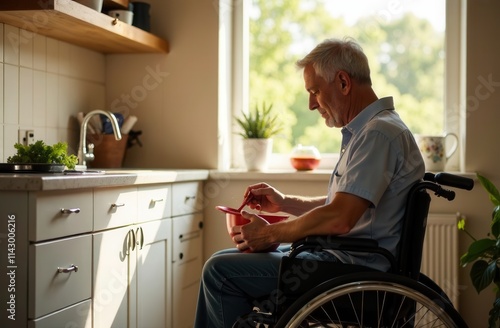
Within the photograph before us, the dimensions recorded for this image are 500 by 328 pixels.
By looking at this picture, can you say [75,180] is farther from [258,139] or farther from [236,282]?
A: [258,139]

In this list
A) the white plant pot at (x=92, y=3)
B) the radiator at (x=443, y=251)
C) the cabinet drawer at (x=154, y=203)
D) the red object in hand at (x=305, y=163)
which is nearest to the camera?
the cabinet drawer at (x=154, y=203)

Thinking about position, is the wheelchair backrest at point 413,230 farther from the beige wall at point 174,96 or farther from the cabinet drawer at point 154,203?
the beige wall at point 174,96

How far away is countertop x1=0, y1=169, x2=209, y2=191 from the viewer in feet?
6.16

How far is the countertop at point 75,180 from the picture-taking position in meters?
1.88

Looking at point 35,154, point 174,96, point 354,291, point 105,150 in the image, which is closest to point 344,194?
point 354,291

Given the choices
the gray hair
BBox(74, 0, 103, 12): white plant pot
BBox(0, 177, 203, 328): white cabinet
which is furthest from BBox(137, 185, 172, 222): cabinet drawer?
the gray hair

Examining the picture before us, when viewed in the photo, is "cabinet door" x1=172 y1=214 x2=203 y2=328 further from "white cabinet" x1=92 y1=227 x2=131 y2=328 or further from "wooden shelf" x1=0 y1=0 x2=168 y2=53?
"wooden shelf" x1=0 y1=0 x2=168 y2=53

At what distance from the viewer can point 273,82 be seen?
4.27 m

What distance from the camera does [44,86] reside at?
2.98 m

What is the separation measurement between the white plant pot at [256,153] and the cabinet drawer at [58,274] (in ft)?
4.37

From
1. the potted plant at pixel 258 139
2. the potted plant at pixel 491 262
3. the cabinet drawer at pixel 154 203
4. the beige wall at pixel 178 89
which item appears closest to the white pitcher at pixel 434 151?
the potted plant at pixel 491 262

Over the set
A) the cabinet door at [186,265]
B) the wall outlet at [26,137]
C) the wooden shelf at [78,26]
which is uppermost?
the wooden shelf at [78,26]

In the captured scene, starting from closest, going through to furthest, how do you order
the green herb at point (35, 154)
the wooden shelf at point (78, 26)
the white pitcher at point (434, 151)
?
the green herb at point (35, 154)
the wooden shelf at point (78, 26)
the white pitcher at point (434, 151)

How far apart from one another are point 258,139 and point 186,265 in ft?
2.43
